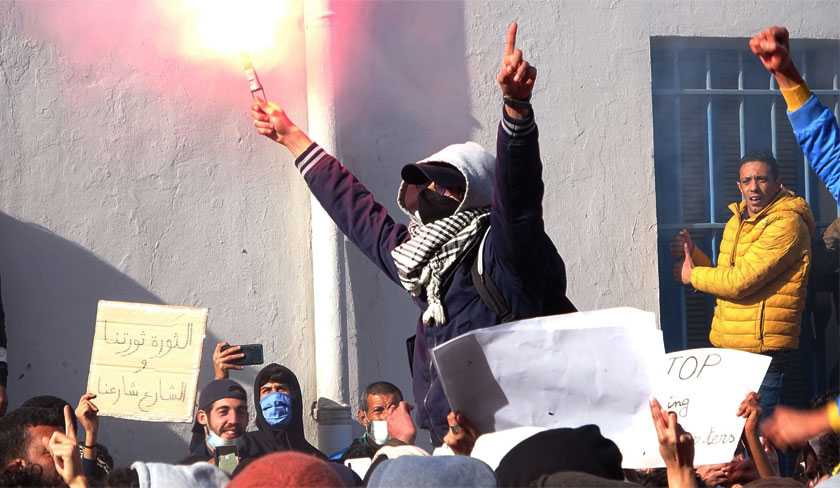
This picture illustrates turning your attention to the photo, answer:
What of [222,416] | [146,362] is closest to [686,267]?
[222,416]

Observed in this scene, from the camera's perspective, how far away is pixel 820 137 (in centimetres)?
381

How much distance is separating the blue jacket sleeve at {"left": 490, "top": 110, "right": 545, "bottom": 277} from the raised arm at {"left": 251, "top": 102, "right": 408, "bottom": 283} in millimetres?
595

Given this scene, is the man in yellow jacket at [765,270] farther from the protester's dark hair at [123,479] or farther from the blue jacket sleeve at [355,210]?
the protester's dark hair at [123,479]

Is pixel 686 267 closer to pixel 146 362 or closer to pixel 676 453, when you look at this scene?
pixel 146 362

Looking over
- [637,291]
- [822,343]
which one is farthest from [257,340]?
[822,343]

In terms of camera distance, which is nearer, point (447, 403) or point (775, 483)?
point (775, 483)

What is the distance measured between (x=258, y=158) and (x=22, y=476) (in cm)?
297

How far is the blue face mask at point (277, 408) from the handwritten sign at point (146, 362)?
0.50 meters

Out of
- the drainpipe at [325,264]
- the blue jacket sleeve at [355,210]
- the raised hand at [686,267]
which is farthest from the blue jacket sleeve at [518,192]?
the raised hand at [686,267]

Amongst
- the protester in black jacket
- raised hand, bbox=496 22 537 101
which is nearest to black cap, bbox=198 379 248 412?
the protester in black jacket

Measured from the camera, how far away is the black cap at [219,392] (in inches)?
237

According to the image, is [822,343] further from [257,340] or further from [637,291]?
[257,340]

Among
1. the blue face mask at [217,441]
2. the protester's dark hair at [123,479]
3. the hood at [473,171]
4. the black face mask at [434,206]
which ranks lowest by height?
the blue face mask at [217,441]

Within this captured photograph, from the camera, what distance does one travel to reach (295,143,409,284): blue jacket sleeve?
171 inches
